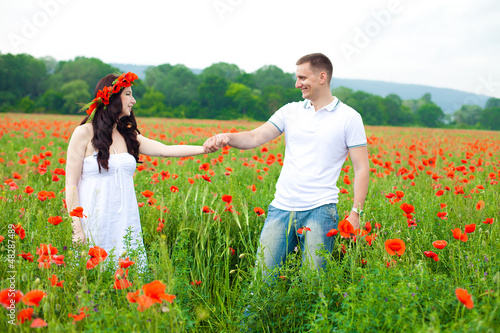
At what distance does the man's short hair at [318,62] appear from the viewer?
9.72 ft

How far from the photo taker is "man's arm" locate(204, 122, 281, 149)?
3.30 meters

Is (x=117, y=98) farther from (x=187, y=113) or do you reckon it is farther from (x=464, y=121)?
(x=464, y=121)

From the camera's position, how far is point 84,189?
290 cm

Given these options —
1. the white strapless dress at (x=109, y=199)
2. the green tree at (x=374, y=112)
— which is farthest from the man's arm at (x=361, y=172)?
the green tree at (x=374, y=112)

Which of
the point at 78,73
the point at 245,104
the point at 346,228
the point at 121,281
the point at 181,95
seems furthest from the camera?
the point at 78,73

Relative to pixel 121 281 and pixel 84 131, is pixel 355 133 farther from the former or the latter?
pixel 84 131

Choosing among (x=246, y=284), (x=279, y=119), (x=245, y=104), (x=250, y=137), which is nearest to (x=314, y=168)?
(x=279, y=119)

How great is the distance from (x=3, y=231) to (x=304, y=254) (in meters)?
2.37

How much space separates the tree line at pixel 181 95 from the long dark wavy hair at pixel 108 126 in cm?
3301

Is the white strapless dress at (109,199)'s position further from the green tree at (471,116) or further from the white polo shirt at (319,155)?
the green tree at (471,116)

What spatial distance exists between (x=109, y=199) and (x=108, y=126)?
1.85 feet

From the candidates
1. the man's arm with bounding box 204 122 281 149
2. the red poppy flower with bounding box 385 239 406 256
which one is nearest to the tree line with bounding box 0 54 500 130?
the man's arm with bounding box 204 122 281 149

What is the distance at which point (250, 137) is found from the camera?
339 cm

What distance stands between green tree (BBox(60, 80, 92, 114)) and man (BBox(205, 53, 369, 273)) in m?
37.9
